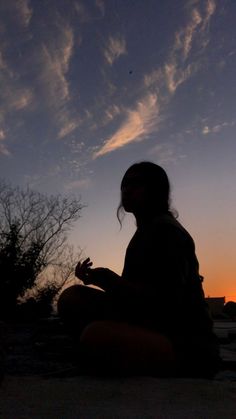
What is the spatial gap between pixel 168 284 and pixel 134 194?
603mm

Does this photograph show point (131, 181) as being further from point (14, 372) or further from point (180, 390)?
→ point (14, 372)

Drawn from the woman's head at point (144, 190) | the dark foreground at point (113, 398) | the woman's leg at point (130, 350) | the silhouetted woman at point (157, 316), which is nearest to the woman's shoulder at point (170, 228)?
the silhouetted woman at point (157, 316)

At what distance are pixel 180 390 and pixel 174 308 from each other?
1.36 feet

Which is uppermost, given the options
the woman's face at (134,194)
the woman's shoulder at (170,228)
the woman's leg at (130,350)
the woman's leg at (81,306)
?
the woman's face at (134,194)

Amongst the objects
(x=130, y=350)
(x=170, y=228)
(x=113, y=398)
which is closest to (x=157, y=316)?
(x=130, y=350)

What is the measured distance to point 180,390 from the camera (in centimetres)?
183

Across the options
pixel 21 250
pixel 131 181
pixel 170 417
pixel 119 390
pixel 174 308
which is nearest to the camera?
pixel 170 417

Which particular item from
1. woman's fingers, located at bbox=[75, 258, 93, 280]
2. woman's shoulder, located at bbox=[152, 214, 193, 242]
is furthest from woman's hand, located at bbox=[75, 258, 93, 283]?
woman's shoulder, located at bbox=[152, 214, 193, 242]

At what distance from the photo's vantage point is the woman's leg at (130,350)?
2.15 m

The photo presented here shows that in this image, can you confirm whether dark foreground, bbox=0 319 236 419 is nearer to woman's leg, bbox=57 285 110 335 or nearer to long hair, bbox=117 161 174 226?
woman's leg, bbox=57 285 110 335

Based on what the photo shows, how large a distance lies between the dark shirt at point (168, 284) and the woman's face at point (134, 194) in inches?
7.4

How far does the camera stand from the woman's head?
247 centimetres

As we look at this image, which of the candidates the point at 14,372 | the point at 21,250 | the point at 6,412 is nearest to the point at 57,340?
the point at 14,372

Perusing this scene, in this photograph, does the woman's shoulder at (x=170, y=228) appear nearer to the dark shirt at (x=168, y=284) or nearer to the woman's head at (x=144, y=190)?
the dark shirt at (x=168, y=284)
